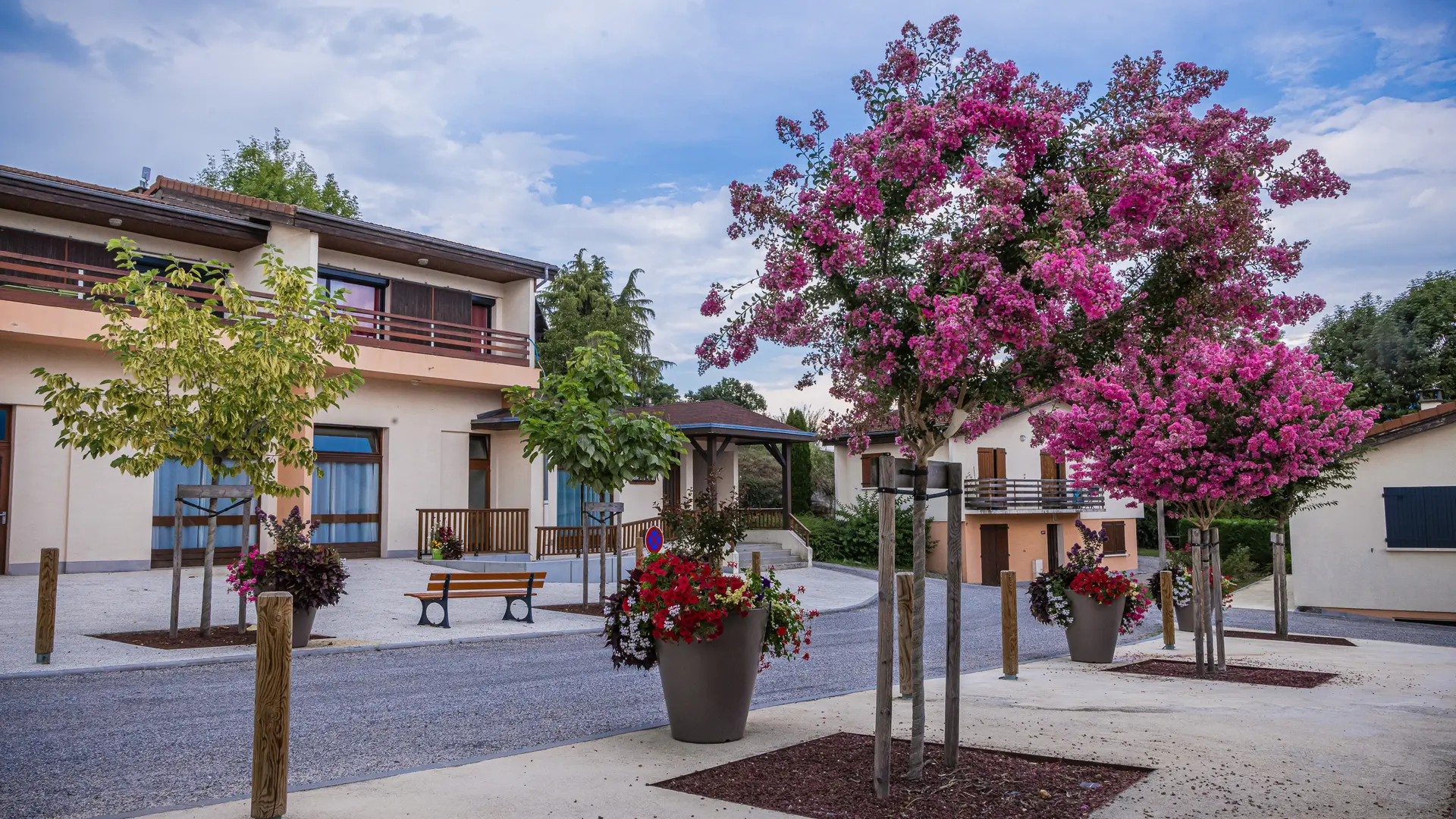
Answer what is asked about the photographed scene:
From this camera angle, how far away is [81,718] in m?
7.38

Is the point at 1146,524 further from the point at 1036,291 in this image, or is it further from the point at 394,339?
the point at 1036,291

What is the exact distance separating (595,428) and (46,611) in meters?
7.71

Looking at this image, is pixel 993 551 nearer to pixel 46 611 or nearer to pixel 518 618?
pixel 518 618

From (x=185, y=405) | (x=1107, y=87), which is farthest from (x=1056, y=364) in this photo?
(x=185, y=405)

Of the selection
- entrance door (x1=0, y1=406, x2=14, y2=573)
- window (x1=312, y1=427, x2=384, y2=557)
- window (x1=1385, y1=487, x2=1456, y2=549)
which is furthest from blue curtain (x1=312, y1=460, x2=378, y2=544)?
window (x1=1385, y1=487, x2=1456, y2=549)

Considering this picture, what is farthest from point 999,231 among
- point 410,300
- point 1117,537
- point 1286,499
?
point 1117,537

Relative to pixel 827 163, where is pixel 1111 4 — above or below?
above

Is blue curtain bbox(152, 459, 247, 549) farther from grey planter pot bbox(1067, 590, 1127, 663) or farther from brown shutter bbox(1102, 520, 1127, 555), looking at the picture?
brown shutter bbox(1102, 520, 1127, 555)

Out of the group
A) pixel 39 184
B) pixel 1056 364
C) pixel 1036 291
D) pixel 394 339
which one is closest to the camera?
pixel 1036 291

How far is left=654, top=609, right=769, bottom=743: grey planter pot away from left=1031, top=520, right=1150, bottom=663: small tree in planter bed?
231 inches

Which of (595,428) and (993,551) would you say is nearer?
(595,428)

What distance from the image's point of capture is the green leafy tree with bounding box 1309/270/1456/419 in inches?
1364

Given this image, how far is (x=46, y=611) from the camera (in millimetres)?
9711

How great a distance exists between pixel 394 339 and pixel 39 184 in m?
8.35
